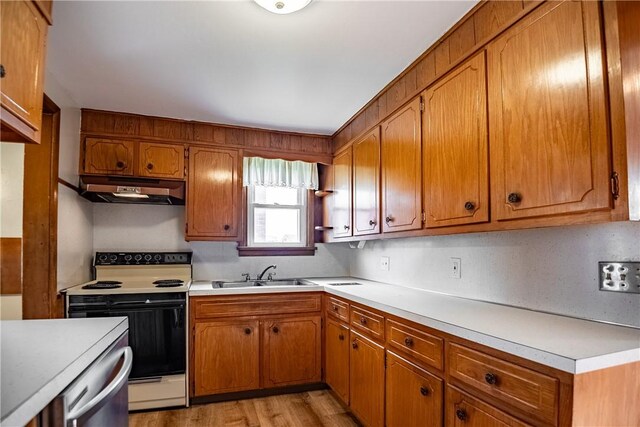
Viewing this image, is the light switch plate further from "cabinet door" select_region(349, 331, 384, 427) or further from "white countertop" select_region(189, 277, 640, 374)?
"cabinet door" select_region(349, 331, 384, 427)

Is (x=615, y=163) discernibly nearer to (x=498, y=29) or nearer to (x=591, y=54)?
(x=591, y=54)

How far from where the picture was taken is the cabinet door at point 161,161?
2986 mm

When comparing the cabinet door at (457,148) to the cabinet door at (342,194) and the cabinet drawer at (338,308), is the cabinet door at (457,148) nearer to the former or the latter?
the cabinet drawer at (338,308)

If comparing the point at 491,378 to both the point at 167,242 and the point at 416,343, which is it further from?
the point at 167,242

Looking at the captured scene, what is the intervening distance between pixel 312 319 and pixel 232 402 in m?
0.86

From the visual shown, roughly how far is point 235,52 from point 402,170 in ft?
3.87

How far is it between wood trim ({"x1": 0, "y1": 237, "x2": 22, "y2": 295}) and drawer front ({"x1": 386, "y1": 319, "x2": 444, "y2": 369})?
85.6 inches

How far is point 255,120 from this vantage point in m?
3.10

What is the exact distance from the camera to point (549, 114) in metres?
Result: 1.29

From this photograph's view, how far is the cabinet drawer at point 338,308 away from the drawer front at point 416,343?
0.59 m

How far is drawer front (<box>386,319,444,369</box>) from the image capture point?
1549 mm

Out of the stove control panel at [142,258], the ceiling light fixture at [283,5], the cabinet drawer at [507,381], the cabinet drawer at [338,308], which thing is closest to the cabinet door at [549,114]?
the cabinet drawer at [507,381]

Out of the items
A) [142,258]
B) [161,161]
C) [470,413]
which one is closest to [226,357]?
[142,258]

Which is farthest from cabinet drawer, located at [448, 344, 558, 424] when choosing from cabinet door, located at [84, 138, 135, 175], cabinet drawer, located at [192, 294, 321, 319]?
cabinet door, located at [84, 138, 135, 175]
